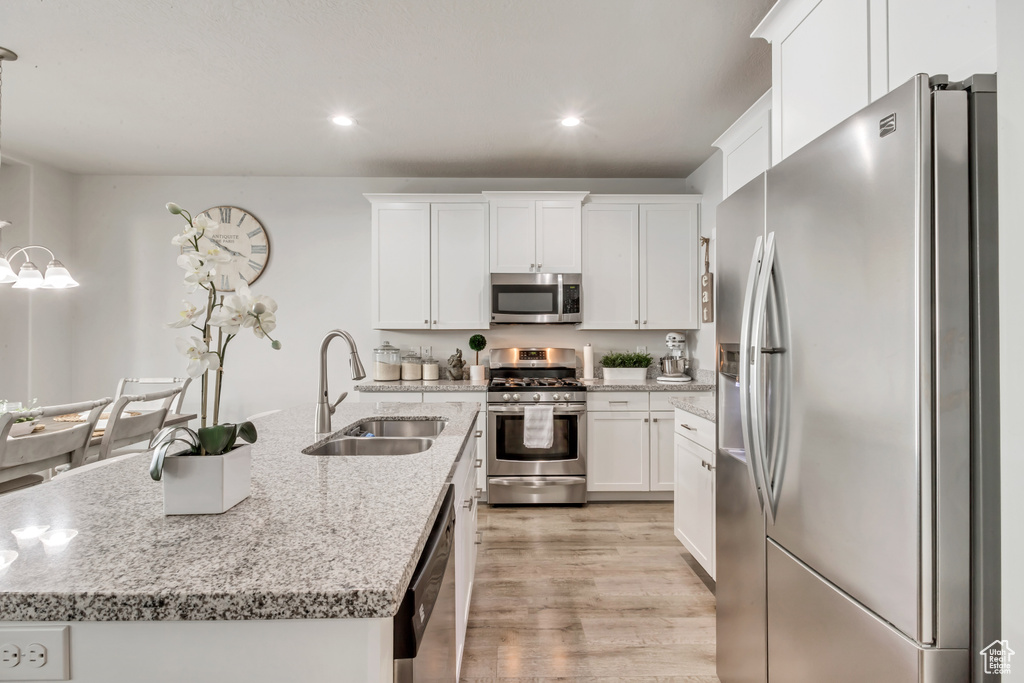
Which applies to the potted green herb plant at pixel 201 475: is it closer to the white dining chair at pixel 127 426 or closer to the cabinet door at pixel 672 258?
the white dining chair at pixel 127 426

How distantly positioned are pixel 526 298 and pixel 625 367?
99cm

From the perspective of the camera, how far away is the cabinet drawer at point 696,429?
7.57 ft

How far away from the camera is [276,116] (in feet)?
10.1

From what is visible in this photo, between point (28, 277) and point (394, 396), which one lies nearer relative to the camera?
point (28, 277)

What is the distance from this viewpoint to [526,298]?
394 centimetres

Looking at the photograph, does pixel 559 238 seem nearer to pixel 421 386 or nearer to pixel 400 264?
pixel 400 264

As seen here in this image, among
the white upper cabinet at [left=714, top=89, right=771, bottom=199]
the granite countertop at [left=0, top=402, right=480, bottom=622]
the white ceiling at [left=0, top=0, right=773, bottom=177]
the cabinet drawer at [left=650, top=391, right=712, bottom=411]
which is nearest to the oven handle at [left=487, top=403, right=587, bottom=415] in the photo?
the cabinet drawer at [left=650, top=391, right=712, bottom=411]

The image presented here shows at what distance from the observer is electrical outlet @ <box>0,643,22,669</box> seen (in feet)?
2.17

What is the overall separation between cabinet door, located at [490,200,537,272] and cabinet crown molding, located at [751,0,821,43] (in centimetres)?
222

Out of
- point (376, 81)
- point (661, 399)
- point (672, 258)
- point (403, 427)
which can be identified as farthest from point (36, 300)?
point (672, 258)

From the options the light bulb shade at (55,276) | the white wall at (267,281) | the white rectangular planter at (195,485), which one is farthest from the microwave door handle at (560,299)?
the white rectangular planter at (195,485)

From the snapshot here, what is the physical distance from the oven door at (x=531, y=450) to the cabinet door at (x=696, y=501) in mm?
966

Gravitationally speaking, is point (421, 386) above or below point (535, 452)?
above

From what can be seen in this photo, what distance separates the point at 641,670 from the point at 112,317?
187 inches
